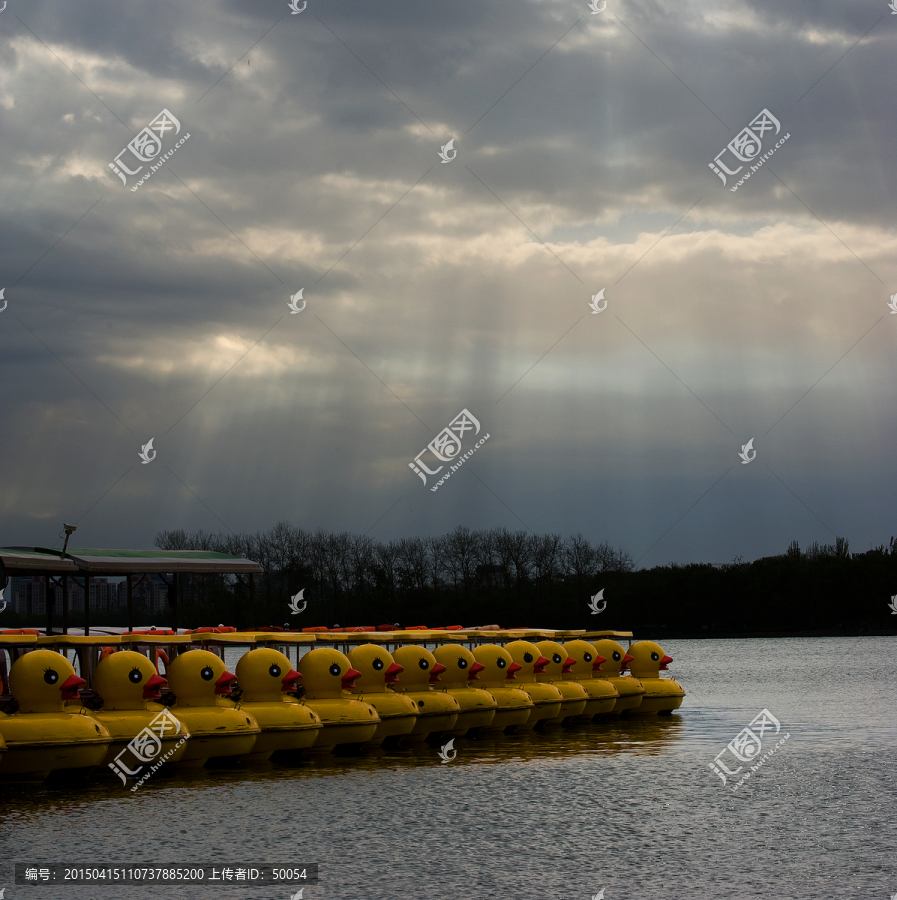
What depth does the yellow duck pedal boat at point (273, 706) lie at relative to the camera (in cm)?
2278

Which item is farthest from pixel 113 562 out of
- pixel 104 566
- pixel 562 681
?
pixel 562 681

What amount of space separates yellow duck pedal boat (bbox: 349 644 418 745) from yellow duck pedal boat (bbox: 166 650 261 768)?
3.58 meters

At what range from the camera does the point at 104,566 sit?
106 ft

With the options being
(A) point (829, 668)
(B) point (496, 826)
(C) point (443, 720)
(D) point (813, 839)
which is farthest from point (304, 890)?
(A) point (829, 668)

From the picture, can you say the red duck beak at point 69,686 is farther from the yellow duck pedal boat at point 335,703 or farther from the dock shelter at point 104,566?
the dock shelter at point 104,566

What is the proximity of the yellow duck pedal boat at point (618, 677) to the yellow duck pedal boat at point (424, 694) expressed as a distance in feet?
24.5

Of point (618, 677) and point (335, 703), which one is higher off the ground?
point (335, 703)

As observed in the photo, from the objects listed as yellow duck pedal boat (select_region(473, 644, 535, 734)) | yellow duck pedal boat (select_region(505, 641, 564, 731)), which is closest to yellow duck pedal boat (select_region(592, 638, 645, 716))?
yellow duck pedal boat (select_region(505, 641, 564, 731))

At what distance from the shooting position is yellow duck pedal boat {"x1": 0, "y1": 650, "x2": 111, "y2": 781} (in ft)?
63.3

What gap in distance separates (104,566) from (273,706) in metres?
11.2

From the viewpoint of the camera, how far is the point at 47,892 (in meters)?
13.2

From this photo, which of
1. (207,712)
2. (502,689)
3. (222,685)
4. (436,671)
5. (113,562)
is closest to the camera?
(207,712)

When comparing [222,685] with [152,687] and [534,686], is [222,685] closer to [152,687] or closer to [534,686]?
[152,687]
